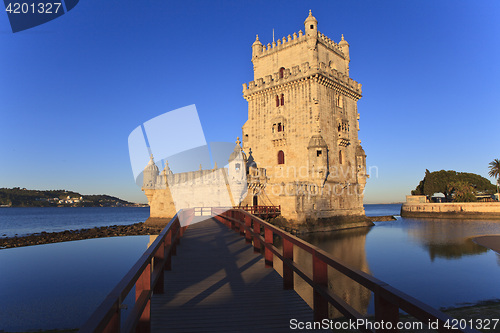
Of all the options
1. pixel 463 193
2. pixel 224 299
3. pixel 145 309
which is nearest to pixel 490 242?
pixel 224 299

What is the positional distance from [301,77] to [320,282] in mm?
30209

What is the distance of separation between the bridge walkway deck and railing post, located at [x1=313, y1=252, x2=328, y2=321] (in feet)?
0.84

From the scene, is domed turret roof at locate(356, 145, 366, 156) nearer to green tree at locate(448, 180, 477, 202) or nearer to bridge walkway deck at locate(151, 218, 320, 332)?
bridge walkway deck at locate(151, 218, 320, 332)

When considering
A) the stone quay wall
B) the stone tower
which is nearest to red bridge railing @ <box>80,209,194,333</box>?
the stone tower

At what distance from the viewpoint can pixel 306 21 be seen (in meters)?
32.6

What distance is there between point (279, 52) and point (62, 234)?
3599cm

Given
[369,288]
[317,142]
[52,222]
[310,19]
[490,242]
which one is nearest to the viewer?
[369,288]

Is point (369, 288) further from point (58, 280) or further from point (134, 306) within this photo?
point (58, 280)

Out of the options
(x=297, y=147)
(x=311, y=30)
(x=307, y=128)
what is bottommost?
(x=297, y=147)

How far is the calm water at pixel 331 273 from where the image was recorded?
40.1ft

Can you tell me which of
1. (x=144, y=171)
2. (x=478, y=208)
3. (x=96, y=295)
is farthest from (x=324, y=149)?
(x=478, y=208)

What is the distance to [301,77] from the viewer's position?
3206cm

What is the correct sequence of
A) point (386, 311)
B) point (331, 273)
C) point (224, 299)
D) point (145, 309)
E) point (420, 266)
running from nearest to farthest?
point (386, 311), point (145, 309), point (224, 299), point (331, 273), point (420, 266)

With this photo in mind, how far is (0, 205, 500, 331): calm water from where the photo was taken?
12.2m
